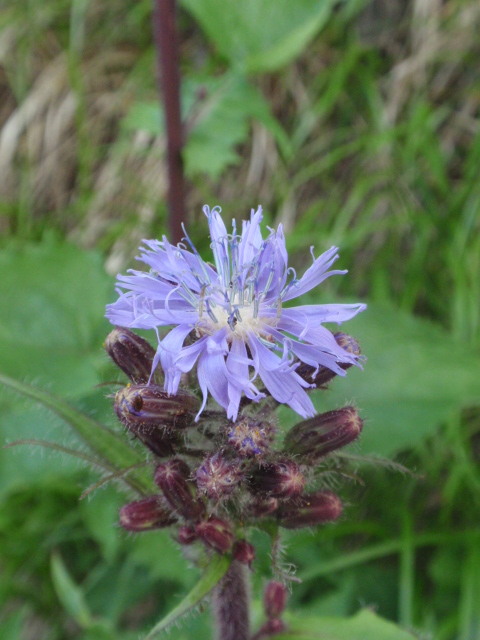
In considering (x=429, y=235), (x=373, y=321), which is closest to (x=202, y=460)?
(x=373, y=321)

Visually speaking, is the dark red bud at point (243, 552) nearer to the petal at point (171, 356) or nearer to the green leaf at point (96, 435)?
the green leaf at point (96, 435)

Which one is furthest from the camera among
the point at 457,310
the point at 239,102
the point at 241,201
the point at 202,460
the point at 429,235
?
the point at 241,201

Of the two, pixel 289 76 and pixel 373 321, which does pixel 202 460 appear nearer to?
pixel 373 321

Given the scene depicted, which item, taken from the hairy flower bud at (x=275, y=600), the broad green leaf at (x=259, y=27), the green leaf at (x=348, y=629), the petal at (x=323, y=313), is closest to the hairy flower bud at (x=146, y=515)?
the petal at (x=323, y=313)

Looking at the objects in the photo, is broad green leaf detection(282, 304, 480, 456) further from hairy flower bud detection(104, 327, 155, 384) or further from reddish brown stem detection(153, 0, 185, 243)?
hairy flower bud detection(104, 327, 155, 384)

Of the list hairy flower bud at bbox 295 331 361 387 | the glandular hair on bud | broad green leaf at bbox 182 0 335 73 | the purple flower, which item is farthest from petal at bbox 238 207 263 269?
broad green leaf at bbox 182 0 335 73
